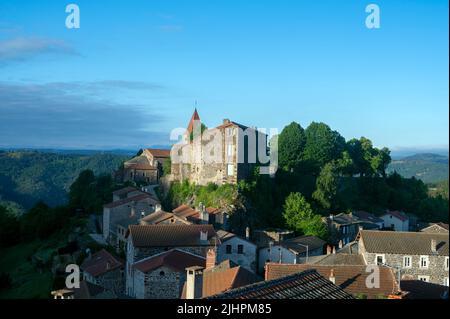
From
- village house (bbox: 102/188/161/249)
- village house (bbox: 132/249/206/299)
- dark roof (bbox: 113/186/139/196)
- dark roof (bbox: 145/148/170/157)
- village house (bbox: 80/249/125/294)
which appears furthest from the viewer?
dark roof (bbox: 145/148/170/157)

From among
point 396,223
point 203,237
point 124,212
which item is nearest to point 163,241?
point 203,237

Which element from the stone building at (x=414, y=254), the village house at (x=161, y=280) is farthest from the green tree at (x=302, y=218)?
the village house at (x=161, y=280)

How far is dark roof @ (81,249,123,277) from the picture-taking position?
26.9 meters

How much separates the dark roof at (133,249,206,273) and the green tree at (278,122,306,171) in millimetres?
22603

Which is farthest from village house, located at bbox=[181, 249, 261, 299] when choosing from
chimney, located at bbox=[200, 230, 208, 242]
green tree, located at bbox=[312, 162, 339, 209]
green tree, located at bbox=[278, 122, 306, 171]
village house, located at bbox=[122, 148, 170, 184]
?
green tree, located at bbox=[278, 122, 306, 171]

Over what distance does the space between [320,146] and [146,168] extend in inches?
632

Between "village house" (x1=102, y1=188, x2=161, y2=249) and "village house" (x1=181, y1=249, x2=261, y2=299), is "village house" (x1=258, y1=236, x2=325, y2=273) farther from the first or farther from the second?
"village house" (x1=181, y1=249, x2=261, y2=299)

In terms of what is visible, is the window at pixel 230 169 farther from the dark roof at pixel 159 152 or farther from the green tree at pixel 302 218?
the dark roof at pixel 159 152

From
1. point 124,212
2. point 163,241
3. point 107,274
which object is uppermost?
point 124,212

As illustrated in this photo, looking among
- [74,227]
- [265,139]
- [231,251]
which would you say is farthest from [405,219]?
[74,227]

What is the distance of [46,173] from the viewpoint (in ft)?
208

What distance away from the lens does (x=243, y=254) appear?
30250mm

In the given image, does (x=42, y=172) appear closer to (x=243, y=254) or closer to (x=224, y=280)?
(x=243, y=254)

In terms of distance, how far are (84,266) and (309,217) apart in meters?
16.6
